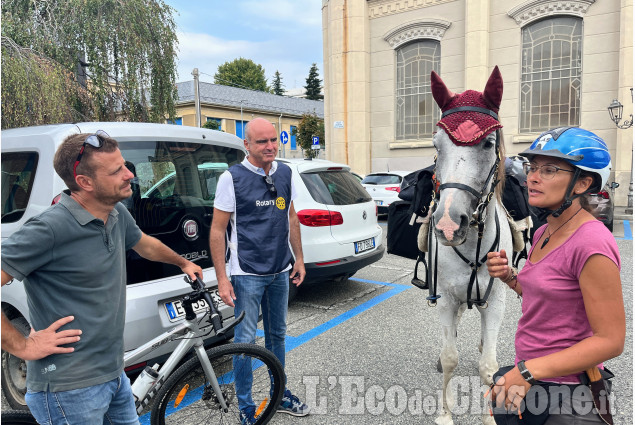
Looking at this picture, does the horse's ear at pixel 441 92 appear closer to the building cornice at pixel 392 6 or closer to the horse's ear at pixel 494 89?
the horse's ear at pixel 494 89

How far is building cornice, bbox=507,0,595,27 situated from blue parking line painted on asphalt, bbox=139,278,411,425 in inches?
590

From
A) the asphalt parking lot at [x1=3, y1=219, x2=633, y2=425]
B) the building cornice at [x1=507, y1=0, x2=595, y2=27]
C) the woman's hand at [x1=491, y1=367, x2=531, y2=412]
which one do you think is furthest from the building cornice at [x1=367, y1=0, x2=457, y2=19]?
the woman's hand at [x1=491, y1=367, x2=531, y2=412]

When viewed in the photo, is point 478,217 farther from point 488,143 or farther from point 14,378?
point 14,378

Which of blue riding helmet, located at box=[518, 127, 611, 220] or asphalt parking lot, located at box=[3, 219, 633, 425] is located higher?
blue riding helmet, located at box=[518, 127, 611, 220]

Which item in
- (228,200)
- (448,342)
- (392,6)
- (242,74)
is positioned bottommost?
(448,342)

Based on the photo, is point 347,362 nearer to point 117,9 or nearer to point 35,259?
point 35,259

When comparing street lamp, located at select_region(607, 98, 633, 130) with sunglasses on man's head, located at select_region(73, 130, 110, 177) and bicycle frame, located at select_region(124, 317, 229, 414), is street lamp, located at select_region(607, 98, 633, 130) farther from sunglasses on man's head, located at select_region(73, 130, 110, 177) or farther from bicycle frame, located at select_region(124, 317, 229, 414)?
sunglasses on man's head, located at select_region(73, 130, 110, 177)

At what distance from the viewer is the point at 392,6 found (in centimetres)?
1934

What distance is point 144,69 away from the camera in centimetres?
1390

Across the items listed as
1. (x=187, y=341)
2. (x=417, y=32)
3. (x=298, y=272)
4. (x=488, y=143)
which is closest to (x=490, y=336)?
(x=488, y=143)

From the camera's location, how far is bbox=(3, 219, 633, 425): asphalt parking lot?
10.4 ft

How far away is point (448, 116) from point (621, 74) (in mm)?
16596

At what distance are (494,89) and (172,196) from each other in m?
2.35

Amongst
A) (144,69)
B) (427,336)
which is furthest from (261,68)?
(427,336)
